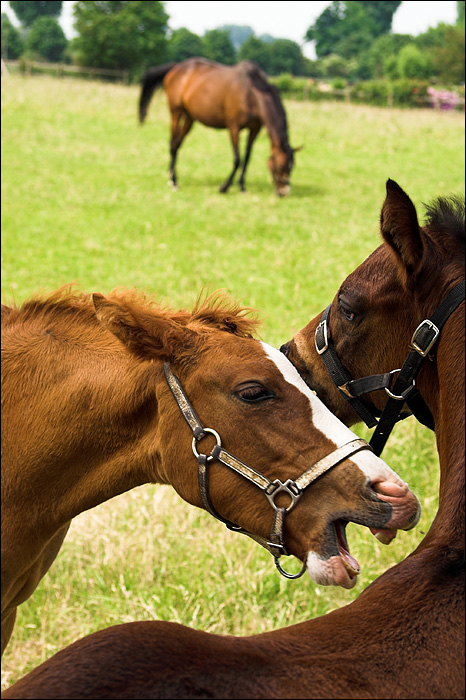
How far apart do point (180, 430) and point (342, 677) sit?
0.99 m

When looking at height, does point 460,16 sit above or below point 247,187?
above

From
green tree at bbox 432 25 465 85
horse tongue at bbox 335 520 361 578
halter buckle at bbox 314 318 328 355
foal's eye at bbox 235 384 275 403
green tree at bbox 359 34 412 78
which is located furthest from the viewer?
green tree at bbox 359 34 412 78

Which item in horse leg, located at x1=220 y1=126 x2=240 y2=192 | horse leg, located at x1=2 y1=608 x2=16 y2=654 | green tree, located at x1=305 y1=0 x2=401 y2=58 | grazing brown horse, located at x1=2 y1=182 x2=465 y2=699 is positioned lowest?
horse leg, located at x1=2 y1=608 x2=16 y2=654

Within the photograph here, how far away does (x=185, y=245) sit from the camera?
10109mm

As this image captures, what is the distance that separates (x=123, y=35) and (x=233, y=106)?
60.2ft

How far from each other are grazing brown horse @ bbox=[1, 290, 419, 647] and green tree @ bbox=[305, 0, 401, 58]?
10276mm

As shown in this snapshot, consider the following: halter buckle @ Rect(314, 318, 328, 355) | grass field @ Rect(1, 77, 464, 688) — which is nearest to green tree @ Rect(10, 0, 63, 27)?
grass field @ Rect(1, 77, 464, 688)

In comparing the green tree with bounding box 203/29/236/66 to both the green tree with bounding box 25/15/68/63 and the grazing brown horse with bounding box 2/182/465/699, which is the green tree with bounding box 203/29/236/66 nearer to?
the green tree with bounding box 25/15/68/63

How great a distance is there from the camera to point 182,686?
127 centimetres

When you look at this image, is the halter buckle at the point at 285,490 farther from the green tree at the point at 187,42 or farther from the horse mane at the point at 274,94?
the green tree at the point at 187,42

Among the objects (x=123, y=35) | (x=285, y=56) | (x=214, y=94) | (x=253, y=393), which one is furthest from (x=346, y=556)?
(x=123, y=35)

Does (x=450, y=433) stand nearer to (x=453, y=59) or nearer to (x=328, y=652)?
(x=328, y=652)

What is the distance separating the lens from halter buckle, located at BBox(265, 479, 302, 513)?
6.72ft

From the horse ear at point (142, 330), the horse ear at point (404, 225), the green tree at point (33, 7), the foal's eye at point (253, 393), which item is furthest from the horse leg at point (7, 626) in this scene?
the green tree at point (33, 7)
